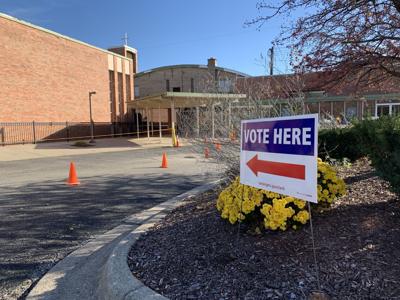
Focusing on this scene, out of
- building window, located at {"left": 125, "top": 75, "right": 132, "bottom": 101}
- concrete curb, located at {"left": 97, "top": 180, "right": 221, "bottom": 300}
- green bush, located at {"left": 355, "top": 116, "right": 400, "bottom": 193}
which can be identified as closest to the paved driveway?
concrete curb, located at {"left": 97, "top": 180, "right": 221, "bottom": 300}

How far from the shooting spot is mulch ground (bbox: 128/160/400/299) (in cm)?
300

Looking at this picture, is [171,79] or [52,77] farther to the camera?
[171,79]

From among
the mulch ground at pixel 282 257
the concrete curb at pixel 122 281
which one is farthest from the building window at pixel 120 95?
the mulch ground at pixel 282 257

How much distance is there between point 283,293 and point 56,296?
2.30 metres

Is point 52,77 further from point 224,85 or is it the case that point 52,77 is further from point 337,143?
point 337,143

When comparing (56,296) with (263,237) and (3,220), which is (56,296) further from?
(3,220)

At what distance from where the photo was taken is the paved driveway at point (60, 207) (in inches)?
193

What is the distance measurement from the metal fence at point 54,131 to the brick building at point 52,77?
1.63 feet

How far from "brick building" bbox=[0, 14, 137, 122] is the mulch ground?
2575 centimetres

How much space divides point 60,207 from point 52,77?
2598 centimetres

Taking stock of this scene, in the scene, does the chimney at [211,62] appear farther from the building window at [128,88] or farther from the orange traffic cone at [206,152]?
the orange traffic cone at [206,152]

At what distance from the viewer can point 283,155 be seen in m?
3.09

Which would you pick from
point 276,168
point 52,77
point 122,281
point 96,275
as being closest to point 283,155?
point 276,168

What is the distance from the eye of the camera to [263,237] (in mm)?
3945
